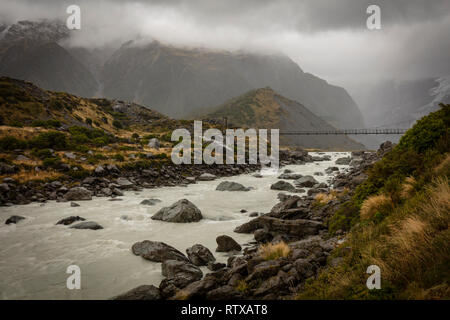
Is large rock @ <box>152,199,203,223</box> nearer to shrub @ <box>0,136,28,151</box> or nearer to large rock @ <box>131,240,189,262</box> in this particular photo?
large rock @ <box>131,240,189,262</box>

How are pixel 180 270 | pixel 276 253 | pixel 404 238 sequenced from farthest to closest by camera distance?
1. pixel 180 270
2. pixel 276 253
3. pixel 404 238

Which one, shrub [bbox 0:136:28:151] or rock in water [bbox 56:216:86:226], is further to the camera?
A: shrub [bbox 0:136:28:151]

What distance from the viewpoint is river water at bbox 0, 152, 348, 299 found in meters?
8.90

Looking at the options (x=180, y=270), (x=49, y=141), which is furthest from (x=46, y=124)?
(x=180, y=270)

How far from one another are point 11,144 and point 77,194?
15.1m

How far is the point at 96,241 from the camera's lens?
42.8 feet

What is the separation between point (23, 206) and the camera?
65.3 ft

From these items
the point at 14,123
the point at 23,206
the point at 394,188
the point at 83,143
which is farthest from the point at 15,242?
the point at 14,123

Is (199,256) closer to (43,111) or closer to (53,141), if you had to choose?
(53,141)

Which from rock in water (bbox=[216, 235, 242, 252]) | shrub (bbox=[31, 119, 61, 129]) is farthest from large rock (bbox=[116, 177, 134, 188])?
shrub (bbox=[31, 119, 61, 129])

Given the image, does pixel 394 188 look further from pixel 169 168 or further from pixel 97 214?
pixel 169 168

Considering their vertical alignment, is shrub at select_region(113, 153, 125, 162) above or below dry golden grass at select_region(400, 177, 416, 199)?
below
